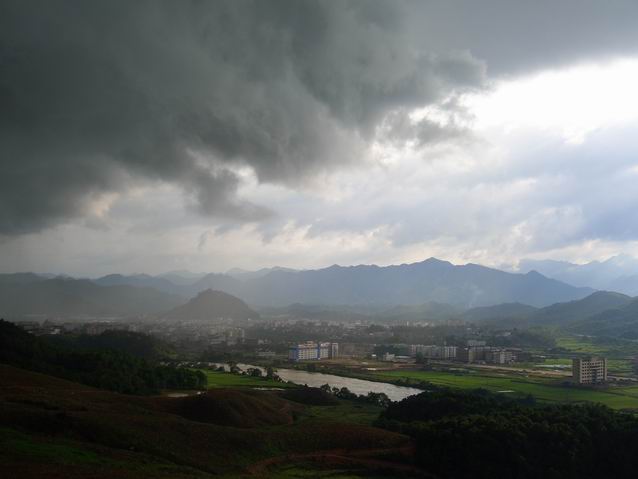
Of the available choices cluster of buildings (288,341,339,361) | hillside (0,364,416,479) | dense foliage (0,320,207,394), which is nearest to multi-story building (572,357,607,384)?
hillside (0,364,416,479)

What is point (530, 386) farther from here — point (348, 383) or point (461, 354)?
point (461, 354)

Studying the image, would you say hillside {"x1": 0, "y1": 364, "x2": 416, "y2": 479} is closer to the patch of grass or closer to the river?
the river

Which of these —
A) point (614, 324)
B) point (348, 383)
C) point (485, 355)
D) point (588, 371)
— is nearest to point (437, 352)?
point (485, 355)

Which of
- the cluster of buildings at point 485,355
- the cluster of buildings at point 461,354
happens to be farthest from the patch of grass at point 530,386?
the cluster of buildings at point 461,354

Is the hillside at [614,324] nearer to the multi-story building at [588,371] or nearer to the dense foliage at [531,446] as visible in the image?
the multi-story building at [588,371]

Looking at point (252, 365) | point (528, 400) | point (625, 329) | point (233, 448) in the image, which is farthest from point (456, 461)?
point (625, 329)

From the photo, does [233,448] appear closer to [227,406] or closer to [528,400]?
[227,406]

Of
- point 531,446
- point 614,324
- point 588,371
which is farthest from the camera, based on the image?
point 614,324
